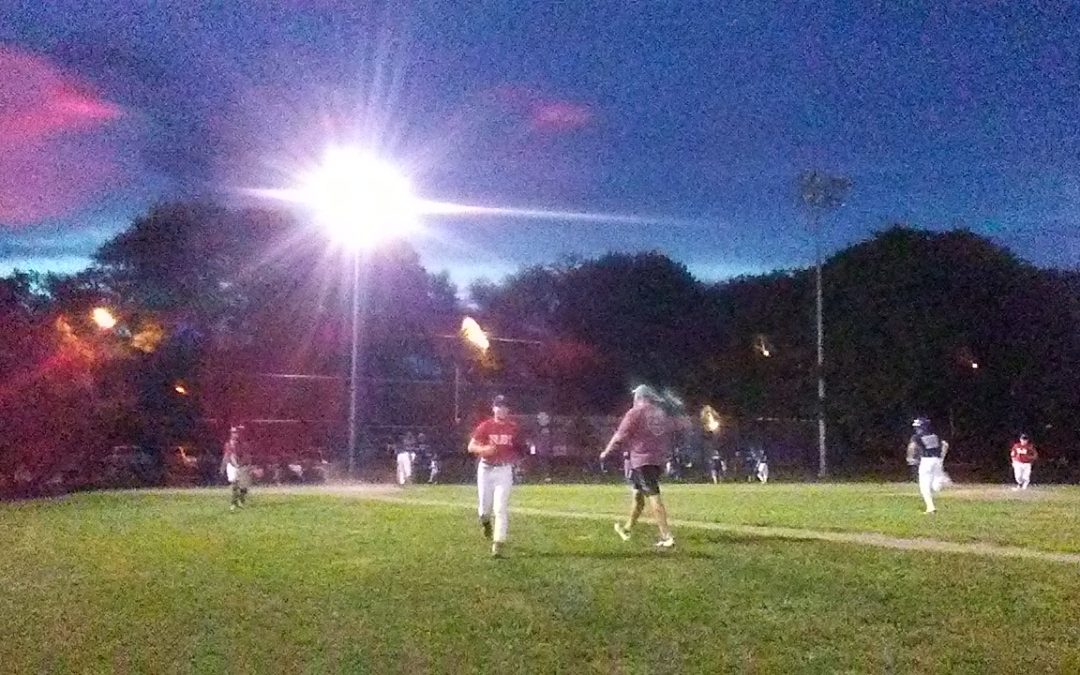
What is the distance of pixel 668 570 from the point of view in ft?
42.4

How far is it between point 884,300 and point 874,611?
2145 inches

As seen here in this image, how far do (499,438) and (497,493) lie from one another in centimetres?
70

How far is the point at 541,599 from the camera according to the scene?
11070 millimetres

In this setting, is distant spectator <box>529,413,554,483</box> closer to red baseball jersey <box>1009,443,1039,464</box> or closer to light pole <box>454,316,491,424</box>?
light pole <box>454,316,491,424</box>

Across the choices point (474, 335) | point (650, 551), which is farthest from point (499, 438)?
point (474, 335)

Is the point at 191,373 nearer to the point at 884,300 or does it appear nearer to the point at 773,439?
the point at 773,439

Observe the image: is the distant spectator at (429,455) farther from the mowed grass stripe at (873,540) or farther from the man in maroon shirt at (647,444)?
the man in maroon shirt at (647,444)

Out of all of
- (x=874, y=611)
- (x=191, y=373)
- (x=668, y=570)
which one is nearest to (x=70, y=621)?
(x=668, y=570)

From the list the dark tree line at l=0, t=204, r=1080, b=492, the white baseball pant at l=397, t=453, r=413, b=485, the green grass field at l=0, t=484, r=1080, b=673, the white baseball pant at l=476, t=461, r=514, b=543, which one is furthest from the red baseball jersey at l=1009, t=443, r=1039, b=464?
the white baseball pant at l=476, t=461, r=514, b=543

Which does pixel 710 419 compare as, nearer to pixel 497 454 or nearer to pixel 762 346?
pixel 762 346

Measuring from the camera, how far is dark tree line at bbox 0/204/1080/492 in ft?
172

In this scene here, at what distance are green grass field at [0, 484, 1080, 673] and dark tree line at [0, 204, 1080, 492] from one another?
33.1 metres

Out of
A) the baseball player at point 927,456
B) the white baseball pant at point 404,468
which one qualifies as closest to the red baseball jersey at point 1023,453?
the baseball player at point 927,456

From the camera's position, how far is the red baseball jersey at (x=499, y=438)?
1530cm
